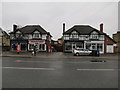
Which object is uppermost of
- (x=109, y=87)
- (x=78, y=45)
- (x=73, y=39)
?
(x=73, y=39)

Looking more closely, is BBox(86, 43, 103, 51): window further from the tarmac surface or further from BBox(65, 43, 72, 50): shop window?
the tarmac surface

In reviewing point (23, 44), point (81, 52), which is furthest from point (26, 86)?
point (23, 44)

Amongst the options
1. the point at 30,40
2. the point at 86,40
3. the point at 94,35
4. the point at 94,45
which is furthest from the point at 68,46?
the point at 30,40

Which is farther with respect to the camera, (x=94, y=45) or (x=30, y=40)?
(x=30, y=40)

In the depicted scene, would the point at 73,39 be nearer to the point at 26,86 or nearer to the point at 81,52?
the point at 81,52

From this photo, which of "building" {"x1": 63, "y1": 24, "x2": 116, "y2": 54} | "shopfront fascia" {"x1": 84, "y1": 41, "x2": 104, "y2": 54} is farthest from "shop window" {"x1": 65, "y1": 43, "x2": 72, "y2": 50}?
"shopfront fascia" {"x1": 84, "y1": 41, "x2": 104, "y2": 54}

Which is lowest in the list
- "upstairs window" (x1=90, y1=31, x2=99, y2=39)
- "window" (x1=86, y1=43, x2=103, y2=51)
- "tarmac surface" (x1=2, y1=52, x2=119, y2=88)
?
"tarmac surface" (x1=2, y1=52, x2=119, y2=88)

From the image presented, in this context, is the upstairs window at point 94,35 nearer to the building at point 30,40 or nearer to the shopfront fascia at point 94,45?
the shopfront fascia at point 94,45

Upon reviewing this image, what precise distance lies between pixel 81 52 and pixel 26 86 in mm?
14737

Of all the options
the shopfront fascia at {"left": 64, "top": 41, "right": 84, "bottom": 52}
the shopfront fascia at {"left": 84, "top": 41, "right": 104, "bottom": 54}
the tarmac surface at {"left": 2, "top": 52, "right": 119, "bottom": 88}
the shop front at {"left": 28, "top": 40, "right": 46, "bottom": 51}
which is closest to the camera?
the tarmac surface at {"left": 2, "top": 52, "right": 119, "bottom": 88}

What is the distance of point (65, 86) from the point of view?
363 cm

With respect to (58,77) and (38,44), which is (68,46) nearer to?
(38,44)

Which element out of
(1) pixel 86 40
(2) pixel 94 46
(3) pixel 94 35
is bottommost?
(2) pixel 94 46

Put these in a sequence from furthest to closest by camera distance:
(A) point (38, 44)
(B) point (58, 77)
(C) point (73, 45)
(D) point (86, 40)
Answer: (A) point (38, 44) < (C) point (73, 45) < (D) point (86, 40) < (B) point (58, 77)
